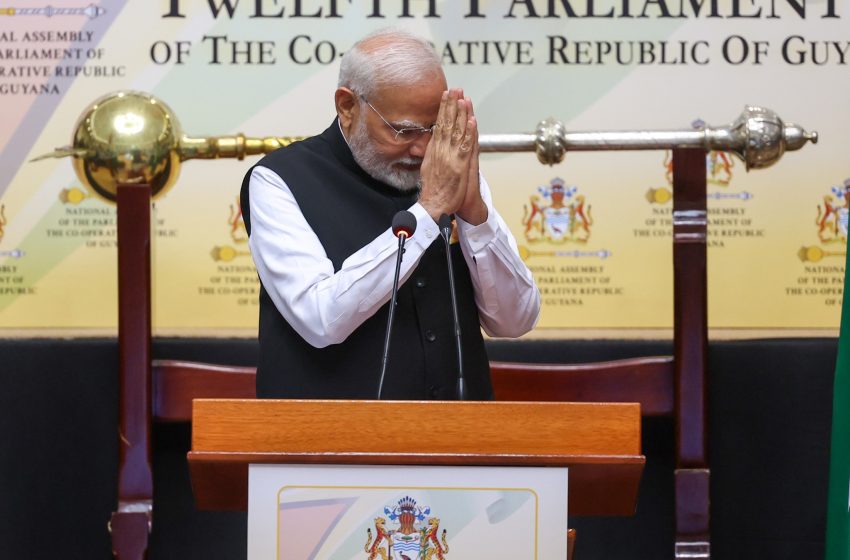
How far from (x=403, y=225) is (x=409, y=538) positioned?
643 millimetres

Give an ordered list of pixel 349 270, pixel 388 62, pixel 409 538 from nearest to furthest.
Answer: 1. pixel 409 538
2. pixel 349 270
3. pixel 388 62

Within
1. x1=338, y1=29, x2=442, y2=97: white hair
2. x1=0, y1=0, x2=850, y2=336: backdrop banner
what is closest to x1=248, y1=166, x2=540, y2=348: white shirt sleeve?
x1=338, y1=29, x2=442, y2=97: white hair

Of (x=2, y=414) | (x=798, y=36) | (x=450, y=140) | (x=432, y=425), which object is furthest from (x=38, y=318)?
(x=798, y=36)

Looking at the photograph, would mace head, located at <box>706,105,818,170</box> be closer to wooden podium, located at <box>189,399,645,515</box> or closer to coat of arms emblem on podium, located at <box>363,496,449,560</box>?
wooden podium, located at <box>189,399,645,515</box>

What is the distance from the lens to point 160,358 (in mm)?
3521

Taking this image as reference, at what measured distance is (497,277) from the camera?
2.82 m

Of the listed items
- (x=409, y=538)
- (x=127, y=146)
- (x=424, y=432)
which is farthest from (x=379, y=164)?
(x=409, y=538)

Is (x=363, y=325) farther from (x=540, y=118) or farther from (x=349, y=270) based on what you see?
(x=540, y=118)

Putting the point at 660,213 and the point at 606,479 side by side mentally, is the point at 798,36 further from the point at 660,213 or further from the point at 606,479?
the point at 606,479

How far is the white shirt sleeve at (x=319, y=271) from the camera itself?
2.57 meters

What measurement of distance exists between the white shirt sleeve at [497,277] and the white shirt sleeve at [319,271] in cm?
18

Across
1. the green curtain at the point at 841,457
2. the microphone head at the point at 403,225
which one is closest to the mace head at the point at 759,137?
the green curtain at the point at 841,457

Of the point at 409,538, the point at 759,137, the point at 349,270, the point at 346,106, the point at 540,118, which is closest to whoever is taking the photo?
the point at 409,538

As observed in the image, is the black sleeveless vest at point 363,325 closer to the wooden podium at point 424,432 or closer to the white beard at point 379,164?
the white beard at point 379,164
